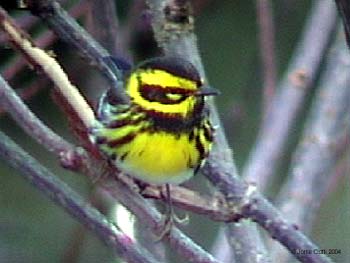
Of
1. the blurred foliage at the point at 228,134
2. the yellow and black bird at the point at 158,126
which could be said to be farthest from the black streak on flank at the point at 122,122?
the blurred foliage at the point at 228,134

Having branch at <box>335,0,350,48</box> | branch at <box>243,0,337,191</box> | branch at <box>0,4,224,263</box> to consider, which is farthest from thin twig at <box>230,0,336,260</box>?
branch at <box>335,0,350,48</box>

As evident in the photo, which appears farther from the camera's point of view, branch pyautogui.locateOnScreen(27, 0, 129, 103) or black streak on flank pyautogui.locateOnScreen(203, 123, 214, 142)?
black streak on flank pyautogui.locateOnScreen(203, 123, 214, 142)

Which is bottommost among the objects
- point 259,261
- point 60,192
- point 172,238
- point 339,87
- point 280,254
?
point 280,254

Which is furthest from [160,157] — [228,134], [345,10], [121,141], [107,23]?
[228,134]

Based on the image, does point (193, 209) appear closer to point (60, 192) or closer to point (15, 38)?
point (60, 192)

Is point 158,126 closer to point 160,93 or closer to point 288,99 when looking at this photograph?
point 160,93

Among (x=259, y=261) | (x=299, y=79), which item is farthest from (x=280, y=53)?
(x=259, y=261)

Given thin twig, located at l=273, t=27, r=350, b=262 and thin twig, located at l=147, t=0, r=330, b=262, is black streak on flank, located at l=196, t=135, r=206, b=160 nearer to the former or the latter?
thin twig, located at l=147, t=0, r=330, b=262
